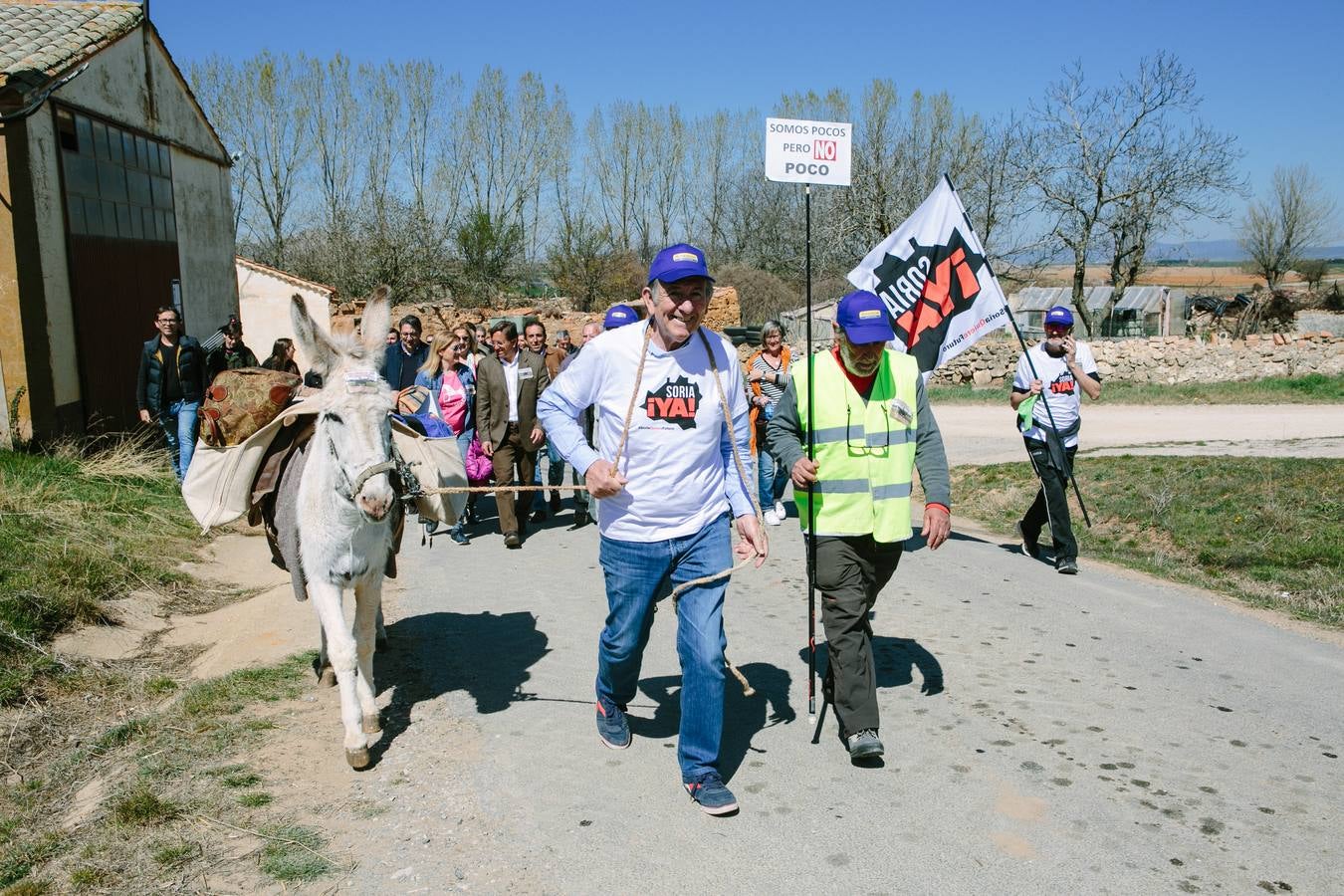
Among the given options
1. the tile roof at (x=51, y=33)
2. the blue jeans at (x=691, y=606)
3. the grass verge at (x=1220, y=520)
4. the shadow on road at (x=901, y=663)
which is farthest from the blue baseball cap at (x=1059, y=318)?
the tile roof at (x=51, y=33)

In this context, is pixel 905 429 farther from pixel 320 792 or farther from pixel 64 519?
pixel 64 519

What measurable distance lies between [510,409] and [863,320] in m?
6.09

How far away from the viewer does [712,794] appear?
4.39 meters

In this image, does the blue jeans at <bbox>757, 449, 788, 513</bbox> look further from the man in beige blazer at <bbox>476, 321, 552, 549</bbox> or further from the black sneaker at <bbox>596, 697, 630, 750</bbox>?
the black sneaker at <bbox>596, 697, 630, 750</bbox>

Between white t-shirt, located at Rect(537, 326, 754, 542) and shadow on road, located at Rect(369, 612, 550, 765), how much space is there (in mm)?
1825

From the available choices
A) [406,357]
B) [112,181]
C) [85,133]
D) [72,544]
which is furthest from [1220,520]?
[112,181]

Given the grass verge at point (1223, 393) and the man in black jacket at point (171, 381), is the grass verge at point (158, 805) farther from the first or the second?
the grass verge at point (1223, 393)

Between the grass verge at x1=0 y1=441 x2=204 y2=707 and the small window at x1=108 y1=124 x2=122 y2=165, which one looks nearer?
the grass verge at x1=0 y1=441 x2=204 y2=707

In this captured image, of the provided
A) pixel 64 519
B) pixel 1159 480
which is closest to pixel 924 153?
pixel 1159 480

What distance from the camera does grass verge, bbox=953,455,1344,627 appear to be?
8438mm

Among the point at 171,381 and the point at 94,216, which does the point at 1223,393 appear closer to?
the point at 171,381

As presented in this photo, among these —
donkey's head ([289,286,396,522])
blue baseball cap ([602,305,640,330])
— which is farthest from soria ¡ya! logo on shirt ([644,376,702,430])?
blue baseball cap ([602,305,640,330])

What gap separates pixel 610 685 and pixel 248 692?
2310mm

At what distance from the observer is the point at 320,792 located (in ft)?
15.2
